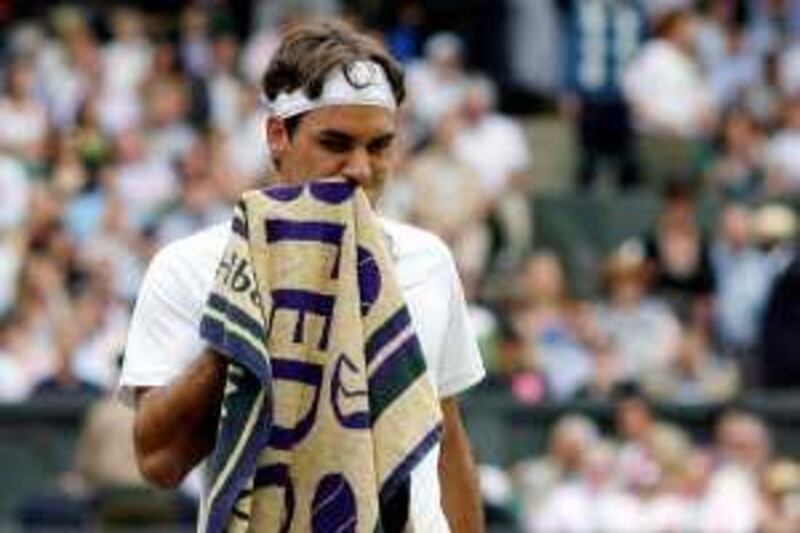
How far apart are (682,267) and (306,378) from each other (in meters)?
12.8

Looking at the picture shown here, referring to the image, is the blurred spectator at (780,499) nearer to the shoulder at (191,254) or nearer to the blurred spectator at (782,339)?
the blurred spectator at (782,339)

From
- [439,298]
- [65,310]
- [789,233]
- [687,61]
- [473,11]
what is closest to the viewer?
[439,298]

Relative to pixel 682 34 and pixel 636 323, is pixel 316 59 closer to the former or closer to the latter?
pixel 636 323

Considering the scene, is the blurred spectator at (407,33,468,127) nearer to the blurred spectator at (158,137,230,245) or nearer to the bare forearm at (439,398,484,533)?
the blurred spectator at (158,137,230,245)

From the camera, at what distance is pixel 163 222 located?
17734 millimetres

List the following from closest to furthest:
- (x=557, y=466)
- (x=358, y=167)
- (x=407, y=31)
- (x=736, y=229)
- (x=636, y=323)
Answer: (x=358, y=167), (x=557, y=466), (x=636, y=323), (x=736, y=229), (x=407, y=31)

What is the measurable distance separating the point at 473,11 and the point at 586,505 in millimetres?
8537

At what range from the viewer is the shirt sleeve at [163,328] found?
478 cm

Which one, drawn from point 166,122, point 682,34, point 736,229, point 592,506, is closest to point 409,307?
point 592,506

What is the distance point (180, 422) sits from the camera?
4.62 metres

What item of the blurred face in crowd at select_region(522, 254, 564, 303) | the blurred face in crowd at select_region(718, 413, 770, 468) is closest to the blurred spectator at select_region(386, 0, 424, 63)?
the blurred face in crowd at select_region(522, 254, 564, 303)

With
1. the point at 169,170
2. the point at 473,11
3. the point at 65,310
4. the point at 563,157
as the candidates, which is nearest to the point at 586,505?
the point at 65,310

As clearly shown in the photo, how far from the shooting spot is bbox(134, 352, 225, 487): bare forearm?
180 inches

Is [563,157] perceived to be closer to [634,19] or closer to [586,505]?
[634,19]
